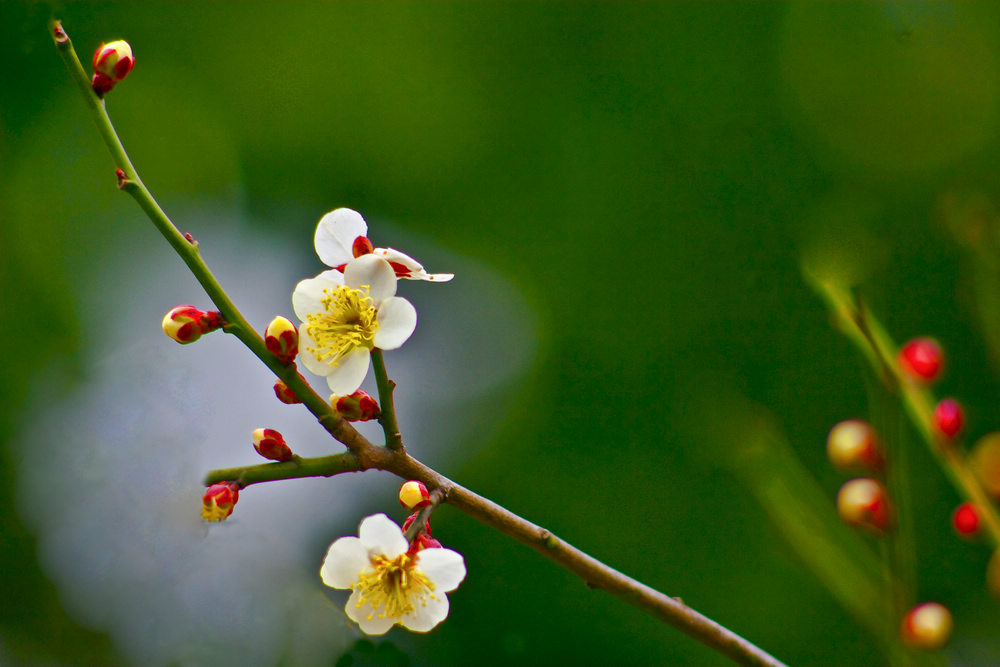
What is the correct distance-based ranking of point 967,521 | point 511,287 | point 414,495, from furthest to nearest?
point 511,287 → point 967,521 → point 414,495

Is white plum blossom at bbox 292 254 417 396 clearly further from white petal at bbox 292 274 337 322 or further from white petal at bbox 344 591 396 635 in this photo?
white petal at bbox 344 591 396 635

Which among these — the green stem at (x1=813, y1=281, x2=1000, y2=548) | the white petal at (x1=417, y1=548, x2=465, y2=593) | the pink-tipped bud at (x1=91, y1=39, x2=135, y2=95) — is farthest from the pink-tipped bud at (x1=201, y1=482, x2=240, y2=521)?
the green stem at (x1=813, y1=281, x2=1000, y2=548)

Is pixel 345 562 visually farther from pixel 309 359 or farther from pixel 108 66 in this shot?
pixel 108 66

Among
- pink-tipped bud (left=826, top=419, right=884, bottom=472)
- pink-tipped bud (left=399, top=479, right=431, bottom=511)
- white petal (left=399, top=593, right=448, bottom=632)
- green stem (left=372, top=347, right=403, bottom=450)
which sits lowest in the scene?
white petal (left=399, top=593, right=448, bottom=632)

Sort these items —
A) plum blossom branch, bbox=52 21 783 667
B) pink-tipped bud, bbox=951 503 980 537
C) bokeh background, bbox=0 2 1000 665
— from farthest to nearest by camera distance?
bokeh background, bbox=0 2 1000 665, pink-tipped bud, bbox=951 503 980 537, plum blossom branch, bbox=52 21 783 667

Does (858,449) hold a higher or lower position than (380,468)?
higher

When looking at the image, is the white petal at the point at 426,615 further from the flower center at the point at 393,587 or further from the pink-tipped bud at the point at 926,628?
the pink-tipped bud at the point at 926,628

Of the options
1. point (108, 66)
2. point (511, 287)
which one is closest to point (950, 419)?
point (108, 66)

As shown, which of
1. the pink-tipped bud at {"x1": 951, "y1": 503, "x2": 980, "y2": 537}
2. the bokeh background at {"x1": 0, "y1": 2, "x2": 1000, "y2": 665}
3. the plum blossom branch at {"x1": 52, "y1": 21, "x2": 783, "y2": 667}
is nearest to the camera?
the plum blossom branch at {"x1": 52, "y1": 21, "x2": 783, "y2": 667}
